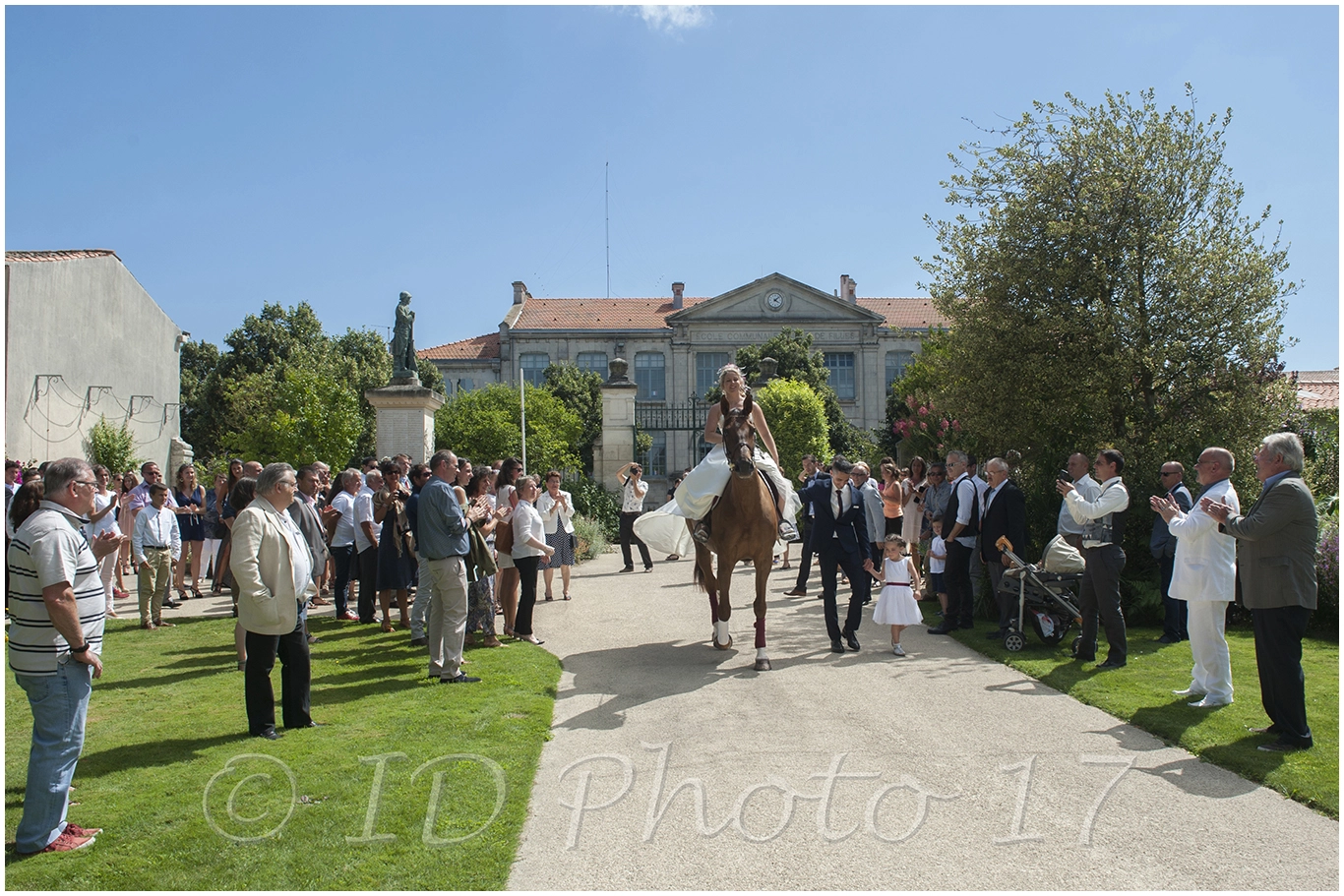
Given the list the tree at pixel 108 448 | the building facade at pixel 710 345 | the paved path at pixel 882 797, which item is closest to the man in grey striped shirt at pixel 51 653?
the paved path at pixel 882 797

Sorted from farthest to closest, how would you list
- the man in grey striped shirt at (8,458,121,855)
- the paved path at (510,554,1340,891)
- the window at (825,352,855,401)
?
the window at (825,352,855,401)
the man in grey striped shirt at (8,458,121,855)
the paved path at (510,554,1340,891)

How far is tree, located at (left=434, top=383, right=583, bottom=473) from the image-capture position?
28.4 m

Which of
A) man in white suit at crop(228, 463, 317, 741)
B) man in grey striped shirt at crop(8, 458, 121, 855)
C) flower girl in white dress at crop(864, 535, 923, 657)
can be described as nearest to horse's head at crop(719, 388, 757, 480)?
flower girl in white dress at crop(864, 535, 923, 657)

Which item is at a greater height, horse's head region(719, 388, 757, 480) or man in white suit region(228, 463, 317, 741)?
horse's head region(719, 388, 757, 480)

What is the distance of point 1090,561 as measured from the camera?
26.4 feet

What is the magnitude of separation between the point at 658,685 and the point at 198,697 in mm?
3771

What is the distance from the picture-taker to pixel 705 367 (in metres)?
56.7

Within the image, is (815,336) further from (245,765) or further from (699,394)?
(245,765)

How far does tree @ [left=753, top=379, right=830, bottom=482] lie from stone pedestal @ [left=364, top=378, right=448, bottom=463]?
914 inches

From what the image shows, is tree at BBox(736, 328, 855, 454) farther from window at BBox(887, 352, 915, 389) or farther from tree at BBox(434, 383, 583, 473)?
tree at BBox(434, 383, 583, 473)

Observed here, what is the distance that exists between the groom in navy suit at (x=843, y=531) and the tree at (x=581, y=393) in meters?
37.3

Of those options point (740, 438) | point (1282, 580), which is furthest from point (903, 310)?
point (1282, 580)

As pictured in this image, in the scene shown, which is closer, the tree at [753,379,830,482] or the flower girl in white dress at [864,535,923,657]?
the flower girl in white dress at [864,535,923,657]

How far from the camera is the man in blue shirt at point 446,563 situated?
761cm
